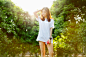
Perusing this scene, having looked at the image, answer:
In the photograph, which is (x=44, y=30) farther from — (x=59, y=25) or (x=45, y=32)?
(x=59, y=25)

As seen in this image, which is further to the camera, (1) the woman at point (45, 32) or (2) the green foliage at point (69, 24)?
(2) the green foliage at point (69, 24)

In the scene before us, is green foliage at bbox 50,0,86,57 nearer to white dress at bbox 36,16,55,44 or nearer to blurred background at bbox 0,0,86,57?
blurred background at bbox 0,0,86,57

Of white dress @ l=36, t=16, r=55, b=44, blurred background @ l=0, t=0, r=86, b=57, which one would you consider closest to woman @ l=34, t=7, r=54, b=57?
white dress @ l=36, t=16, r=55, b=44

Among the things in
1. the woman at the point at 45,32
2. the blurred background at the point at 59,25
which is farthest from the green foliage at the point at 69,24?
the woman at the point at 45,32

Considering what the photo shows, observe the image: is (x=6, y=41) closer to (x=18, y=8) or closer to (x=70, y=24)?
(x=18, y=8)

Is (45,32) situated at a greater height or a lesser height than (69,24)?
greater

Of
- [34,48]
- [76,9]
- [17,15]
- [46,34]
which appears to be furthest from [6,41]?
[46,34]

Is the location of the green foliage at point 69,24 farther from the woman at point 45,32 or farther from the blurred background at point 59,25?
the woman at point 45,32

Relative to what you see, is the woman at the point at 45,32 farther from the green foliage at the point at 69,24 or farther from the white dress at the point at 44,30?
the green foliage at the point at 69,24

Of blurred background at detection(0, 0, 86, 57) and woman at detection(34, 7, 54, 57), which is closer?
woman at detection(34, 7, 54, 57)

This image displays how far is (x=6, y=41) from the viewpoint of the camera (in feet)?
41.5

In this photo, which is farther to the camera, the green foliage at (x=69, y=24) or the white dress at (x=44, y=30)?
the green foliage at (x=69, y=24)

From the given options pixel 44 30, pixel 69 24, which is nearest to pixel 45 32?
pixel 44 30

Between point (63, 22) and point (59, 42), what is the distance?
2221 millimetres
